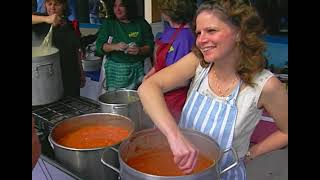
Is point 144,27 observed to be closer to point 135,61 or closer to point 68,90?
point 135,61

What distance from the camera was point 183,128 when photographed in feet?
2.35

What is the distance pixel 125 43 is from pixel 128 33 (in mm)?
26

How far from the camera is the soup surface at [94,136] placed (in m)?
0.77

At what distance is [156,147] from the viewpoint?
0.72m

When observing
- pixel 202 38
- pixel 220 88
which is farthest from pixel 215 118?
pixel 202 38

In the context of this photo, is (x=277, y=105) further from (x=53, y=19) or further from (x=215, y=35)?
(x=53, y=19)

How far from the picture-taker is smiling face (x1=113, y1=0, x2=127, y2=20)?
81cm

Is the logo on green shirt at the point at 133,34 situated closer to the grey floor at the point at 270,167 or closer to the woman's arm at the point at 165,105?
the woman's arm at the point at 165,105

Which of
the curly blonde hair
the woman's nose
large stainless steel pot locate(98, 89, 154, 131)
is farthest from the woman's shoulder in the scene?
large stainless steel pot locate(98, 89, 154, 131)

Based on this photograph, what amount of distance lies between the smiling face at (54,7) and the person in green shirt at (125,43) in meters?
0.11

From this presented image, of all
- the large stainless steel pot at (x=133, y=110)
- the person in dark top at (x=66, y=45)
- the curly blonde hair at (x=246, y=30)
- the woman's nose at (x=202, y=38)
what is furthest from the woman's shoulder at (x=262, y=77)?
the person in dark top at (x=66, y=45)
